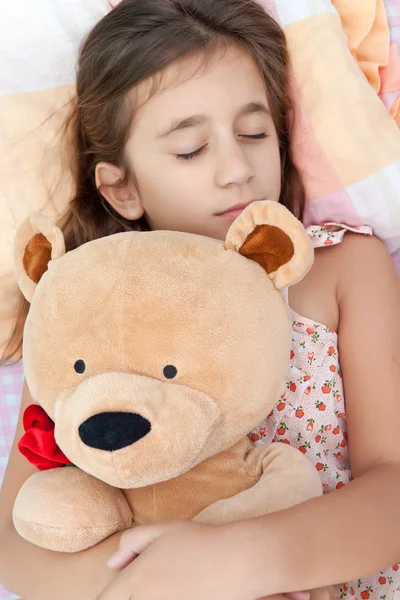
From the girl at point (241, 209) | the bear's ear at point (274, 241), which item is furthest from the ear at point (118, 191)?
the bear's ear at point (274, 241)

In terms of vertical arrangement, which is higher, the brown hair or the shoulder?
the brown hair

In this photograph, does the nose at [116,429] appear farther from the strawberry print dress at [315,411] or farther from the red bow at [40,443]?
the strawberry print dress at [315,411]

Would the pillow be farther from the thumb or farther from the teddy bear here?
the thumb

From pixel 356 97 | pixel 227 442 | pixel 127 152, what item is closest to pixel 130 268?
pixel 227 442

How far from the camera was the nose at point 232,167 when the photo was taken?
3.34 feet

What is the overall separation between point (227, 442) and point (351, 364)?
1.08 ft

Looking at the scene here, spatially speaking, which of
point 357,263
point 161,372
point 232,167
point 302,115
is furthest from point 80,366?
point 302,115

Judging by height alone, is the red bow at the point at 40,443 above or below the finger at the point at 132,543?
above

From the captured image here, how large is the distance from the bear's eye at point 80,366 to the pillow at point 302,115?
54 cm

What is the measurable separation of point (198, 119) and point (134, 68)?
140 mm

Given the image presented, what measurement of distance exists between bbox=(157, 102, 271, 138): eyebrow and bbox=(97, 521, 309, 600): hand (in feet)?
1.73

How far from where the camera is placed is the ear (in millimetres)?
1174

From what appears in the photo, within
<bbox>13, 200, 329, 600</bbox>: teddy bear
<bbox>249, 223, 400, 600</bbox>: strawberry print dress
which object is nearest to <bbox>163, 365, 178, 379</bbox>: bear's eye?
<bbox>13, 200, 329, 600</bbox>: teddy bear

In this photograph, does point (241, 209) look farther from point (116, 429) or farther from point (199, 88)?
point (116, 429)
